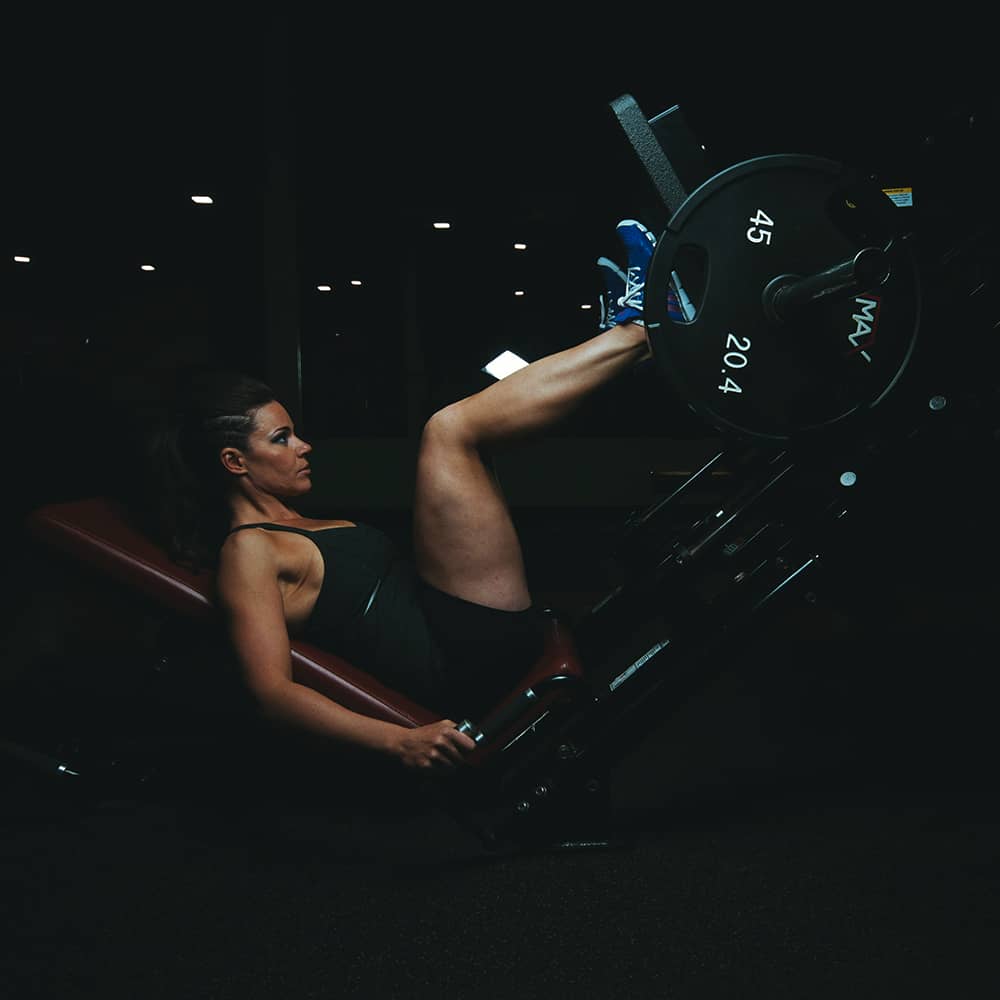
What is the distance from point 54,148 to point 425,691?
3.79 meters

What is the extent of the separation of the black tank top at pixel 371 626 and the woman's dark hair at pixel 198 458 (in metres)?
0.09

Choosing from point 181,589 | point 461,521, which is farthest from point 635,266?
point 181,589

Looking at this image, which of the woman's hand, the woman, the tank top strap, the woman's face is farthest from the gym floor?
the woman's face

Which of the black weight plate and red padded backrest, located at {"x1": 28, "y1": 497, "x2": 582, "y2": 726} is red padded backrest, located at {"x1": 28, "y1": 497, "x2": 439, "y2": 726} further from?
the black weight plate

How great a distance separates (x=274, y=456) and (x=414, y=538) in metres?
0.33

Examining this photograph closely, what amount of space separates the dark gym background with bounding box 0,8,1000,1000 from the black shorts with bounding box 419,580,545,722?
315mm

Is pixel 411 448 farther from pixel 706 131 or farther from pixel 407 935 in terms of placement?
pixel 407 935

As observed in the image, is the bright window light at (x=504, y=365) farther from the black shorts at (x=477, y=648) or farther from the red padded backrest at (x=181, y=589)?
the red padded backrest at (x=181, y=589)

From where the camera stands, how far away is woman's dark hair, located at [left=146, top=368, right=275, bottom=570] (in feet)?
6.13

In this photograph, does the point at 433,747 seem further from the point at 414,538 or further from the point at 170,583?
the point at 170,583

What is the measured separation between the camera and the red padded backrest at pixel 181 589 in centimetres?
172

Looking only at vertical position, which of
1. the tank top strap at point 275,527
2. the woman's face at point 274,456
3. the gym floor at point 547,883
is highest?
the woman's face at point 274,456

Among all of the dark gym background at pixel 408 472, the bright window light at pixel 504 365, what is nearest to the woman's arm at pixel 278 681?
the dark gym background at pixel 408 472

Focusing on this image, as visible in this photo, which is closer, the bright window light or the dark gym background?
the dark gym background
